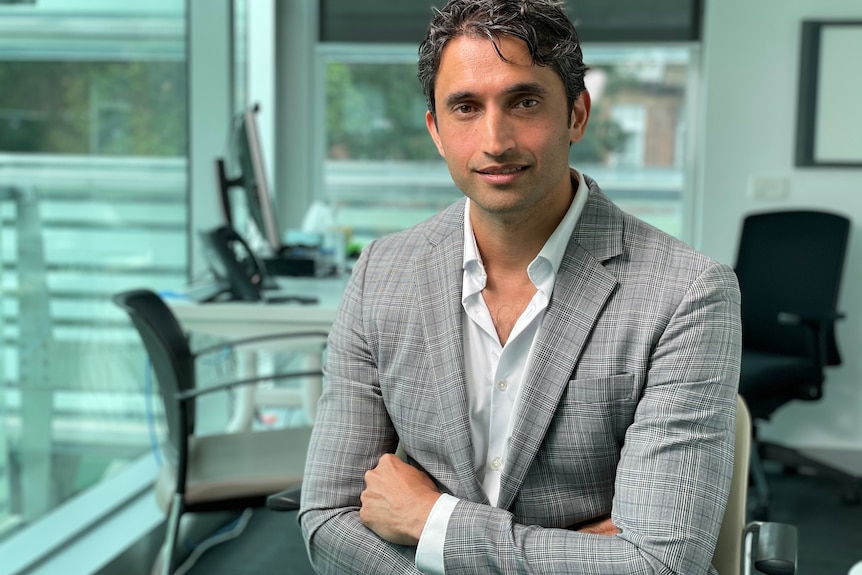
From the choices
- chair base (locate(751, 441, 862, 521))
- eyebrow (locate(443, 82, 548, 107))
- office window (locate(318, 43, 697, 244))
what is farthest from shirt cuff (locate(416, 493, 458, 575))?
office window (locate(318, 43, 697, 244))

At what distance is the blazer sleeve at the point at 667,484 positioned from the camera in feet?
3.92

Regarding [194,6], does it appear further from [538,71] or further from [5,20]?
[538,71]

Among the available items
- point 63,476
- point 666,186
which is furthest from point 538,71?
point 666,186

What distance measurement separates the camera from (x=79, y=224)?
2729mm

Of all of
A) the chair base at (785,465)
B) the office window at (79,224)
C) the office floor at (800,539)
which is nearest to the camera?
the office window at (79,224)

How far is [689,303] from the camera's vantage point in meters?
1.25

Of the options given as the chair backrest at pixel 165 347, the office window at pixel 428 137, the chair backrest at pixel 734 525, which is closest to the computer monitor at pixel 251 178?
the chair backrest at pixel 165 347

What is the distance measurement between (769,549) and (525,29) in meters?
0.80

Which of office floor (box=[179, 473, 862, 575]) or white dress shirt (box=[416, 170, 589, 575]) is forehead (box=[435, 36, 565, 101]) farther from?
office floor (box=[179, 473, 862, 575])

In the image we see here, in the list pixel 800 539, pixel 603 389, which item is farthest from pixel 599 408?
pixel 800 539

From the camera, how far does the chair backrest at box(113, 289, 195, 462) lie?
2096mm

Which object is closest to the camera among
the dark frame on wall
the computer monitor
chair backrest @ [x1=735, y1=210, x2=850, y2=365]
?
the computer monitor

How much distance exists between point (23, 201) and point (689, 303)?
1.75 meters

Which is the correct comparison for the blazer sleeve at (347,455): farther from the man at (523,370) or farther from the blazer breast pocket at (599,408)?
the blazer breast pocket at (599,408)
